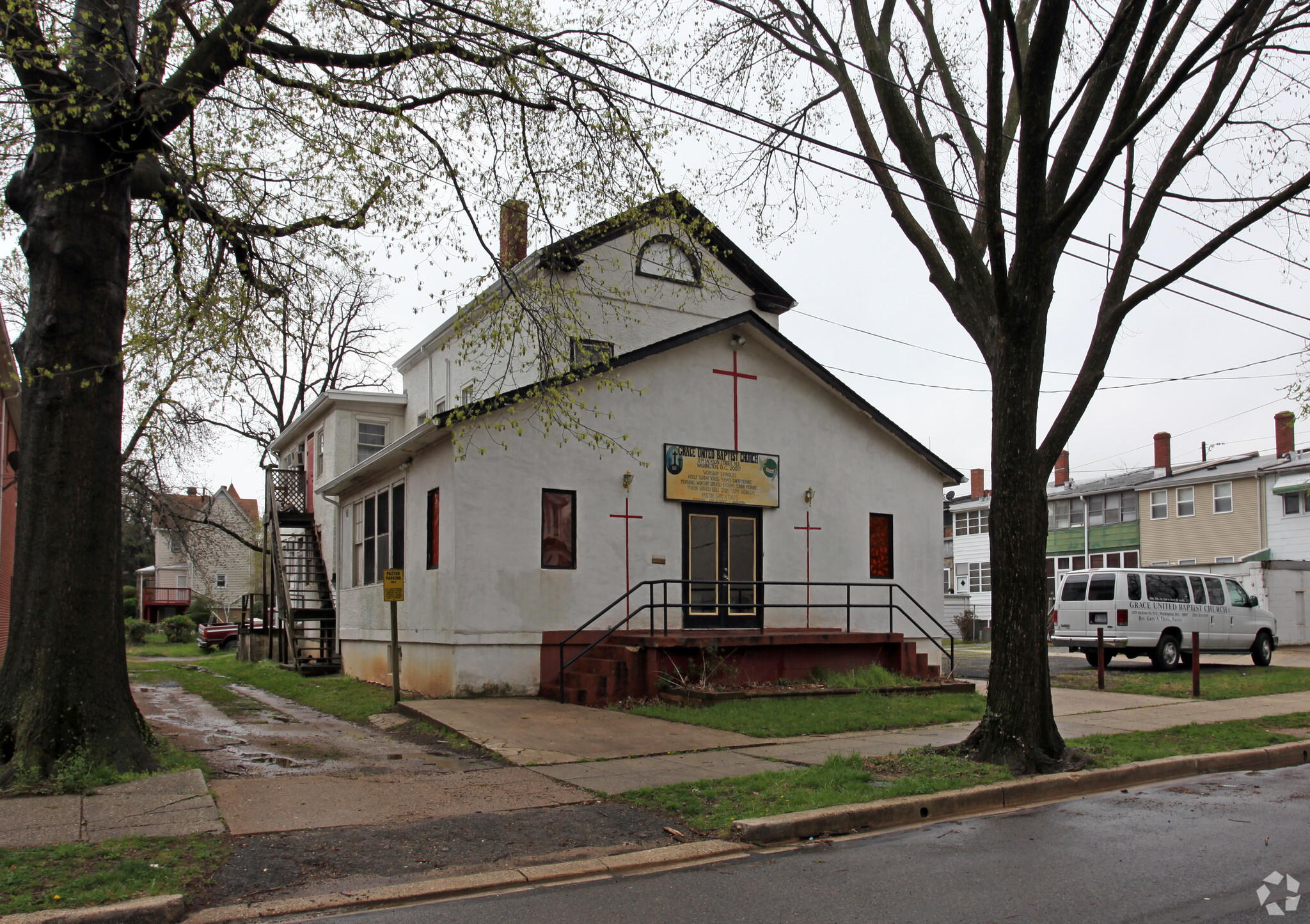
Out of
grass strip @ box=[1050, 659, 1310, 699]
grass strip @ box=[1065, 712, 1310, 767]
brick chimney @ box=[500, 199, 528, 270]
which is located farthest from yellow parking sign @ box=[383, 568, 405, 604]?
grass strip @ box=[1050, 659, 1310, 699]

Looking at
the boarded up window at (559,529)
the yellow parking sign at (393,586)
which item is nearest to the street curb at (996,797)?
the yellow parking sign at (393,586)

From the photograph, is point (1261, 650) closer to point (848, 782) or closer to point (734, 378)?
point (734, 378)

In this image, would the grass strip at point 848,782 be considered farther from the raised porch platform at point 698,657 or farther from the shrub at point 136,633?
the shrub at point 136,633

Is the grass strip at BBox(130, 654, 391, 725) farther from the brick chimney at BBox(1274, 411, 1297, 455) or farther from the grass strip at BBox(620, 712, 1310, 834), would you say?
the brick chimney at BBox(1274, 411, 1297, 455)

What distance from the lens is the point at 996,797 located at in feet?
28.4

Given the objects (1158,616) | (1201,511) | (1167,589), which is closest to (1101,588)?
(1158,616)

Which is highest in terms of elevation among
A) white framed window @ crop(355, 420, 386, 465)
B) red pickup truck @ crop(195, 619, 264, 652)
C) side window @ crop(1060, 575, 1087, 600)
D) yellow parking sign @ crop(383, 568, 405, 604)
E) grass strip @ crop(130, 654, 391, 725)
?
white framed window @ crop(355, 420, 386, 465)

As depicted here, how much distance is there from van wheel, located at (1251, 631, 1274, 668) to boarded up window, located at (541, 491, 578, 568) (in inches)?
671

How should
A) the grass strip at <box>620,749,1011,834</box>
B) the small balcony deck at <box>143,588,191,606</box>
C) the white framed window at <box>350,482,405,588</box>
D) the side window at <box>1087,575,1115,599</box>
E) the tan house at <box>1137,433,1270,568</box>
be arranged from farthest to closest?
the small balcony deck at <box>143,588,191,606</box> → the tan house at <box>1137,433,1270,568</box> → the side window at <box>1087,575,1115,599</box> → the white framed window at <box>350,482,405,588</box> → the grass strip at <box>620,749,1011,834</box>

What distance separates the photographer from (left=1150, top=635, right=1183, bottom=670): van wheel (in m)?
22.2

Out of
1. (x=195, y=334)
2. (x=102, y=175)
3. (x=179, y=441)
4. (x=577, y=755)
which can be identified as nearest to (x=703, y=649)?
(x=577, y=755)

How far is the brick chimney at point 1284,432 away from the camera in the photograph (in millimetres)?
42750

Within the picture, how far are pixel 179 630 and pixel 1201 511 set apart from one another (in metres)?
49.3

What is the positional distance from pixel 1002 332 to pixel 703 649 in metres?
6.92
